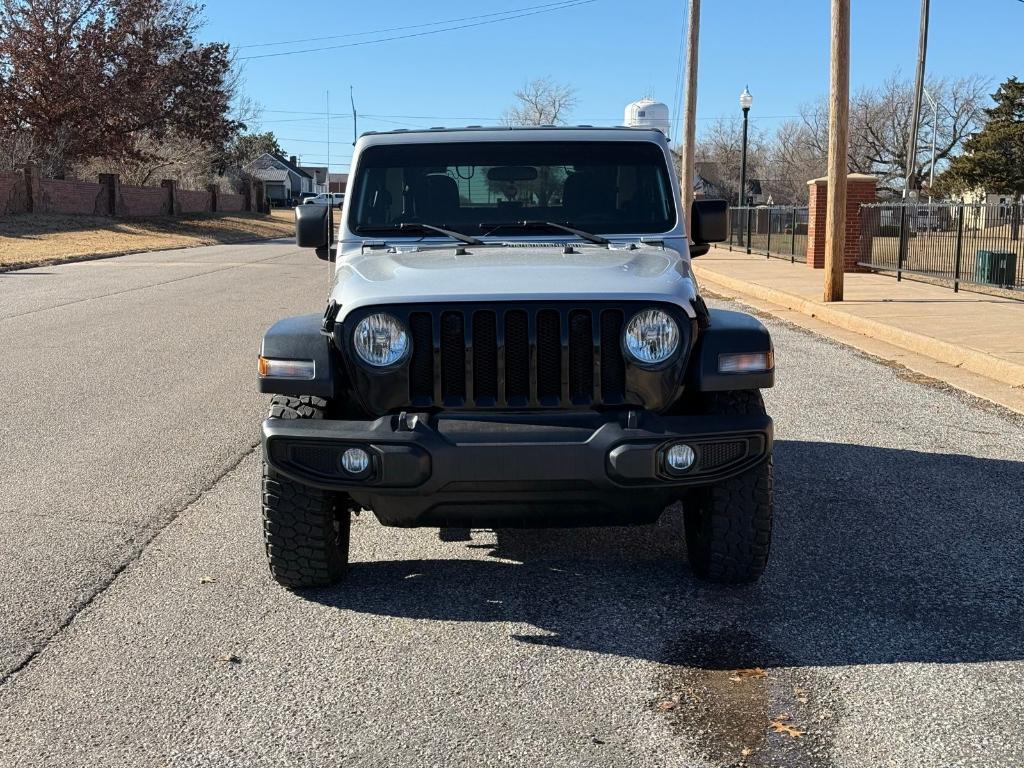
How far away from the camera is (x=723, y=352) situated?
4297 mm

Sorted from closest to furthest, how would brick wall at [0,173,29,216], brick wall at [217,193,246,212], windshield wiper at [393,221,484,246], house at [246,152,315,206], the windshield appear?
windshield wiper at [393,221,484,246], the windshield, brick wall at [0,173,29,216], brick wall at [217,193,246,212], house at [246,152,315,206]

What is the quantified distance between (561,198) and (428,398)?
188 centimetres

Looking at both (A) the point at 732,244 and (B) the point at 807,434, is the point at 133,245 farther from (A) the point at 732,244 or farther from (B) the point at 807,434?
(B) the point at 807,434

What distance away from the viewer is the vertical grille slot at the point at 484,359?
4.23m

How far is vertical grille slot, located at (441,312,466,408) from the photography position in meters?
4.24

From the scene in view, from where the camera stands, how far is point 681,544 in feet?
17.2

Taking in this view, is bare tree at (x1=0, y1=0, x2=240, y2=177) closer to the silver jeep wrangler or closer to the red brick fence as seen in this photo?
the red brick fence

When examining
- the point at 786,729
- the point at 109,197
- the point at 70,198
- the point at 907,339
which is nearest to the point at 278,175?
the point at 109,197

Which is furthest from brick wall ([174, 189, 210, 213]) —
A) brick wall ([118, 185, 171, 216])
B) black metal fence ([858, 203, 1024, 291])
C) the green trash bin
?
the green trash bin

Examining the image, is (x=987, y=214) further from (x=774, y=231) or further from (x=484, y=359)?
(x=484, y=359)

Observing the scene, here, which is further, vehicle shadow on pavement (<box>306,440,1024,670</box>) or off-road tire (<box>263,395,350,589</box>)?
off-road tire (<box>263,395,350,589</box>)

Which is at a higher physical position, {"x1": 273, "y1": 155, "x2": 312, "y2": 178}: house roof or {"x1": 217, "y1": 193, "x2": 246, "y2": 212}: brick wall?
{"x1": 273, "y1": 155, "x2": 312, "y2": 178}: house roof

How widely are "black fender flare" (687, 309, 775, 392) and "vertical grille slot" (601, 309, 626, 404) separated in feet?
0.91

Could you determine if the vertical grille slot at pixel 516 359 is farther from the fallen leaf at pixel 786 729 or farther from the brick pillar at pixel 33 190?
the brick pillar at pixel 33 190
